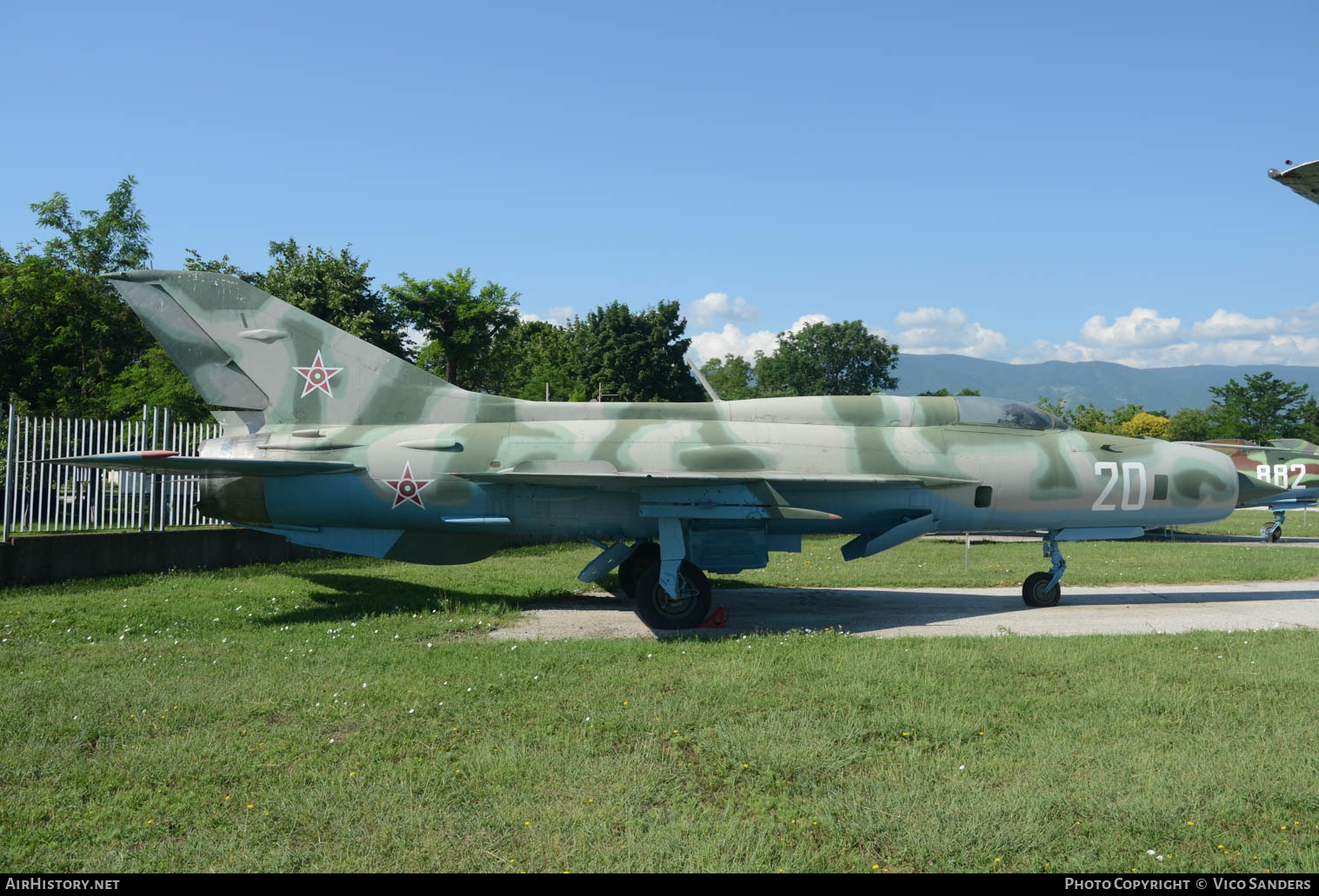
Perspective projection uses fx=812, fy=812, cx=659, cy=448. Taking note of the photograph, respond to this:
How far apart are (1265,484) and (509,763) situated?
1145 cm

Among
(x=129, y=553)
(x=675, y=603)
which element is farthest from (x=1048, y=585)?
(x=129, y=553)

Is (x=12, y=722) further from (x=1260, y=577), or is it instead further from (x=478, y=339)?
(x=478, y=339)

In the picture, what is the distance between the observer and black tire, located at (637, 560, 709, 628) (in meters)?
9.52

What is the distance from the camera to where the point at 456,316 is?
36.7 m

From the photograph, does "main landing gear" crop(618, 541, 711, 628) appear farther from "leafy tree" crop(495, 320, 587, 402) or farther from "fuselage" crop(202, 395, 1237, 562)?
"leafy tree" crop(495, 320, 587, 402)

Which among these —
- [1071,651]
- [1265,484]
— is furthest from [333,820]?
[1265,484]

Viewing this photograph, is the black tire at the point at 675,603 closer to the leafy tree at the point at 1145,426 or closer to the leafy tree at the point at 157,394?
the leafy tree at the point at 157,394

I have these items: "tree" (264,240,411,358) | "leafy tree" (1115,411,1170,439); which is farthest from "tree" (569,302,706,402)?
"leafy tree" (1115,411,1170,439)

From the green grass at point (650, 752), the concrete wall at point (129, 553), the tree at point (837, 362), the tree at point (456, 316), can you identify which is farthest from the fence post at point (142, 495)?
the tree at point (837, 362)

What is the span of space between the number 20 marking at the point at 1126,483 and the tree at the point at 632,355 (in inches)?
1216

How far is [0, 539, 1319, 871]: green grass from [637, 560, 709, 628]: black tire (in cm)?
79

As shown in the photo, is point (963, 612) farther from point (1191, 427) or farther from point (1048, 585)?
point (1191, 427)

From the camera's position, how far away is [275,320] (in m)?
10.8
